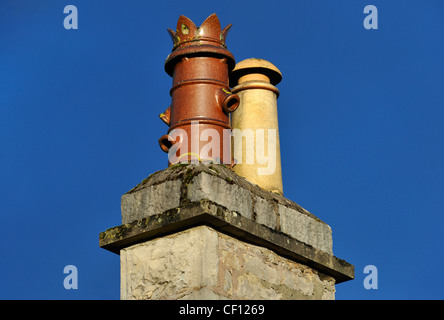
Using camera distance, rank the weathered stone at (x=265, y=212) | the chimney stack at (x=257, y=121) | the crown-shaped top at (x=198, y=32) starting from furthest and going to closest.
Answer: the chimney stack at (x=257, y=121) → the crown-shaped top at (x=198, y=32) → the weathered stone at (x=265, y=212)

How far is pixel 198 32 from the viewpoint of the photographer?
6.49m

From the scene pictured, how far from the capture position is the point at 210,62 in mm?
6441

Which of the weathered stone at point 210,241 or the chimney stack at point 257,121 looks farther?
the chimney stack at point 257,121

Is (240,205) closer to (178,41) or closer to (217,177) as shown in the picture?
(217,177)

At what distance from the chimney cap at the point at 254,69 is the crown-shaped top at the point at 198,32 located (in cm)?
49

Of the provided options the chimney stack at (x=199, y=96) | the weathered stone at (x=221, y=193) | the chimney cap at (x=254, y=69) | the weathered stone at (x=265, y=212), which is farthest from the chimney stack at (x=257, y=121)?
the weathered stone at (x=221, y=193)

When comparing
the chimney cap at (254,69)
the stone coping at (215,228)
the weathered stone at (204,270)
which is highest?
the chimney cap at (254,69)

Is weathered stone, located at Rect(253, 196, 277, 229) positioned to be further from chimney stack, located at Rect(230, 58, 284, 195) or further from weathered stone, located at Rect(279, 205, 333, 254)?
chimney stack, located at Rect(230, 58, 284, 195)

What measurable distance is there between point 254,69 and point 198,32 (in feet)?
2.31

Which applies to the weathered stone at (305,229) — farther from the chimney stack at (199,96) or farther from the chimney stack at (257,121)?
the chimney stack at (199,96)

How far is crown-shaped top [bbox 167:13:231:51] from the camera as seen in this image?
6.49m

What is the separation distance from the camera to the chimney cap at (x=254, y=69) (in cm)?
700
